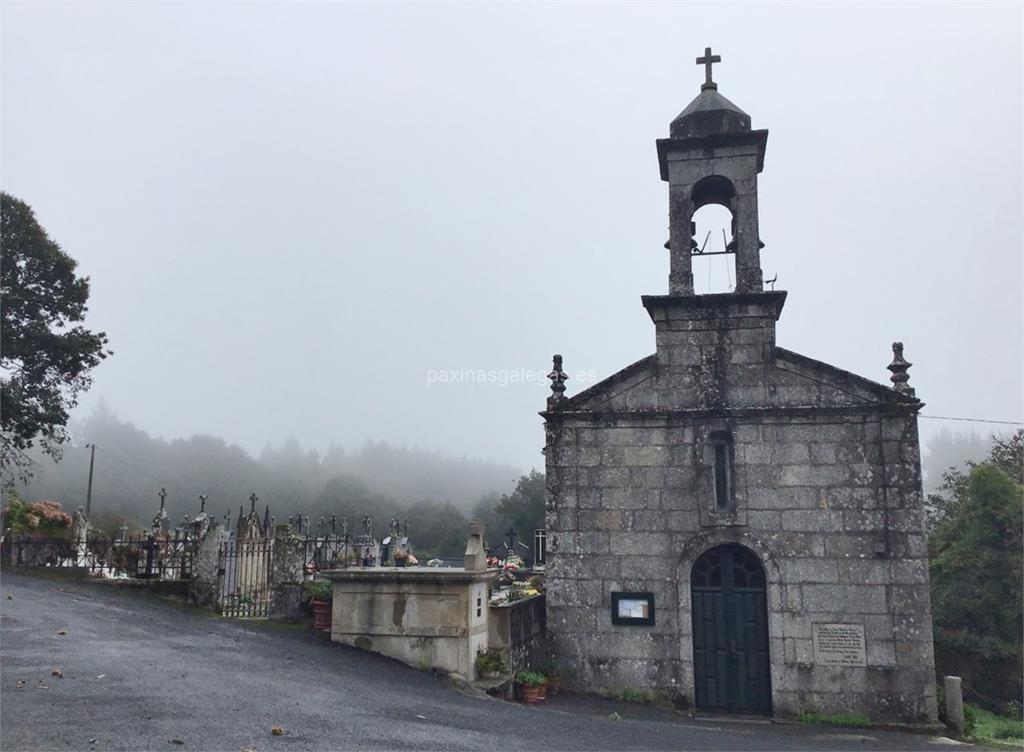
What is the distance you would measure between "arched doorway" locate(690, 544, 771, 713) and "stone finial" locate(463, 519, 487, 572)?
3884mm

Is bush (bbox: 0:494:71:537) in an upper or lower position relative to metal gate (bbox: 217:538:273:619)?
upper

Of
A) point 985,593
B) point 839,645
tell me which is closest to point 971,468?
point 985,593

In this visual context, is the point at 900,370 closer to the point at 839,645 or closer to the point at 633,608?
the point at 839,645

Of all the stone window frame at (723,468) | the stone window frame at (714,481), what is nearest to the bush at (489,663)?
the stone window frame at (714,481)

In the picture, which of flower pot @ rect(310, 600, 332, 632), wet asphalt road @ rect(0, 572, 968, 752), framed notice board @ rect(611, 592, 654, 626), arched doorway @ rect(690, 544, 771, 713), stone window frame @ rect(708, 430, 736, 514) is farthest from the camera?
flower pot @ rect(310, 600, 332, 632)

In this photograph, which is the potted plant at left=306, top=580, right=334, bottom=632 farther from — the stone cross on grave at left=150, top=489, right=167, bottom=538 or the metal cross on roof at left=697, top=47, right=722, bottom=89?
the metal cross on roof at left=697, top=47, right=722, bottom=89

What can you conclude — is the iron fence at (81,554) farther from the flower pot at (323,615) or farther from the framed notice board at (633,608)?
the framed notice board at (633,608)

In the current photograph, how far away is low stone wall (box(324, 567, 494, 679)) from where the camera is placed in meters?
12.4

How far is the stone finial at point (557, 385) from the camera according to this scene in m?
14.8

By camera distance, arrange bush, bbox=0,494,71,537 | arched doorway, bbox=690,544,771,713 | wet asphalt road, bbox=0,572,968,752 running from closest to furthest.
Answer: wet asphalt road, bbox=0,572,968,752 < arched doorway, bbox=690,544,771,713 < bush, bbox=0,494,71,537

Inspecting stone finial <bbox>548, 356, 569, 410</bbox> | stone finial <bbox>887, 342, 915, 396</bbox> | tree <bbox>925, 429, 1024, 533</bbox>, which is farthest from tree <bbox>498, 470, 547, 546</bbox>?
stone finial <bbox>887, 342, 915, 396</bbox>

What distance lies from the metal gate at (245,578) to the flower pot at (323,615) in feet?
7.46

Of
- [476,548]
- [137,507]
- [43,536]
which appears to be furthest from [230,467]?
[476,548]

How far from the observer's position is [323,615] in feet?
46.3
